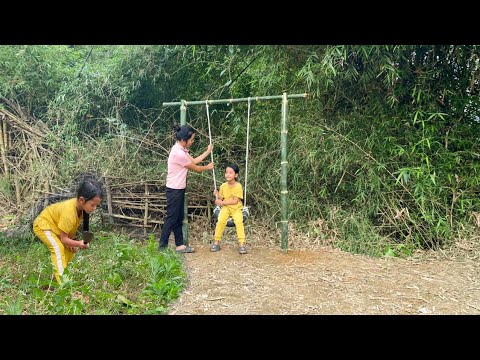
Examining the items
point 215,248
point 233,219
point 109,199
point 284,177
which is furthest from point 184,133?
point 109,199

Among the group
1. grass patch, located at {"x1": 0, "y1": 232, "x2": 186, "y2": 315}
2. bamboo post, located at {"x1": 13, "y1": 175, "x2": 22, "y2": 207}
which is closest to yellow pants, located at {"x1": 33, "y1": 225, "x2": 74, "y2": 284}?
grass patch, located at {"x1": 0, "y1": 232, "x2": 186, "y2": 315}

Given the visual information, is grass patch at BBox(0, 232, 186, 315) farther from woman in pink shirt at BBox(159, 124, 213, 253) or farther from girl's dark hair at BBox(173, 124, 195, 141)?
girl's dark hair at BBox(173, 124, 195, 141)

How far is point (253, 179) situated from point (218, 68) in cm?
198

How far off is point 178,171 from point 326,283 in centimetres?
218

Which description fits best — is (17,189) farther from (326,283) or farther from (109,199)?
(326,283)

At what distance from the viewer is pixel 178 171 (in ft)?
16.6

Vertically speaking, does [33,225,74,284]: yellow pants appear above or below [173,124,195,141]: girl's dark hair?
below

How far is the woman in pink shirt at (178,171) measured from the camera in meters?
4.99

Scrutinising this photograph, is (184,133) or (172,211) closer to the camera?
(184,133)

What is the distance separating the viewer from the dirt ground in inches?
141

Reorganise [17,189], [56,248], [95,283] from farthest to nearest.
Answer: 1. [17,189]
2. [95,283]
3. [56,248]

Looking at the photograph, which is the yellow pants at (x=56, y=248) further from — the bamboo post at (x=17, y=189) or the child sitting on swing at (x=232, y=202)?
the bamboo post at (x=17, y=189)

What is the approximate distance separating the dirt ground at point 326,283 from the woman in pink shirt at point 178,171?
1.48ft

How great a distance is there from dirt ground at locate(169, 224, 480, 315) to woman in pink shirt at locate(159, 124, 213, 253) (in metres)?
0.45
